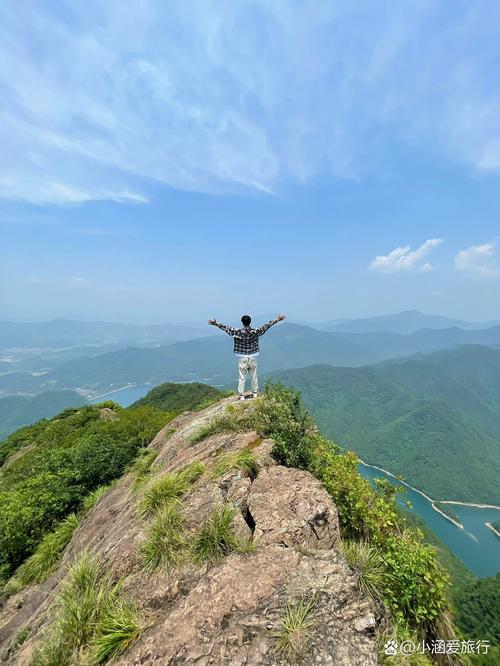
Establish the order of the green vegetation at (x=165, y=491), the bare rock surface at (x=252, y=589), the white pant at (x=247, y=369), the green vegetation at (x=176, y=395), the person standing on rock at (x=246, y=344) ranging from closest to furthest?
the bare rock surface at (x=252, y=589), the green vegetation at (x=165, y=491), the person standing on rock at (x=246, y=344), the white pant at (x=247, y=369), the green vegetation at (x=176, y=395)

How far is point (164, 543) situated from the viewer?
5.08 meters

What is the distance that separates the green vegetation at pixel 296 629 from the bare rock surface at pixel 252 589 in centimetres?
3

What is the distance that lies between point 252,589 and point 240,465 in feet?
8.36

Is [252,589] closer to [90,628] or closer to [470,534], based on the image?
[90,628]

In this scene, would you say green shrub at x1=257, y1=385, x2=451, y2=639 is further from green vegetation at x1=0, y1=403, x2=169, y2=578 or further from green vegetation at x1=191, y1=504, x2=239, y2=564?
green vegetation at x1=0, y1=403, x2=169, y2=578

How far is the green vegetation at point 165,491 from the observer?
20.5ft

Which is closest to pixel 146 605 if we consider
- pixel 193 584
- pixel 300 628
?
pixel 193 584

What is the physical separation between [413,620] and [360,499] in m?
1.89

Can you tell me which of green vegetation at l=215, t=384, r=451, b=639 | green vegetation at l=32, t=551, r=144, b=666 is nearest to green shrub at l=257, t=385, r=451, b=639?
green vegetation at l=215, t=384, r=451, b=639

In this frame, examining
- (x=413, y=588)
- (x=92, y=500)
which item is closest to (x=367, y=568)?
(x=413, y=588)

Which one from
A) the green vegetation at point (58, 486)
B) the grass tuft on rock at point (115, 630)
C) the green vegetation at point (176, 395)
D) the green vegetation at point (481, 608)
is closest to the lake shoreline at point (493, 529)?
the green vegetation at point (481, 608)

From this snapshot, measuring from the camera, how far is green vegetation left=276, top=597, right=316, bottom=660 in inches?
139

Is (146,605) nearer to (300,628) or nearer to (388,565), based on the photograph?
(300,628)

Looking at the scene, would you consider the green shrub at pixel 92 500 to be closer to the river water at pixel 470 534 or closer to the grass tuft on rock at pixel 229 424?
the grass tuft on rock at pixel 229 424
